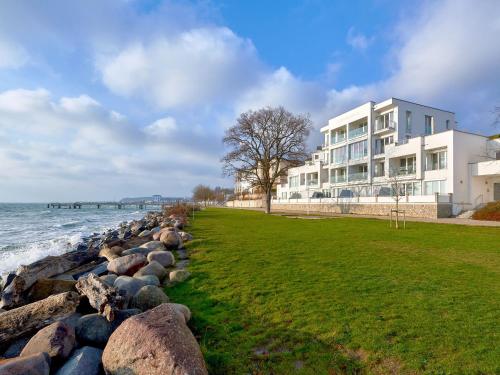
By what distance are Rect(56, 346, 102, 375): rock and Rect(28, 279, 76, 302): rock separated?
118 inches

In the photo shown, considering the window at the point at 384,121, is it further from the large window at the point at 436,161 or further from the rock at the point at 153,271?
the rock at the point at 153,271

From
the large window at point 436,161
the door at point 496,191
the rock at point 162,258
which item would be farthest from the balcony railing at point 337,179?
the rock at point 162,258

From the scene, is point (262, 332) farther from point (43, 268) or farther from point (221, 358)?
point (43, 268)

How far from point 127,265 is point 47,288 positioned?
2.04m

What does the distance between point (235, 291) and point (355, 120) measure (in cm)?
4312

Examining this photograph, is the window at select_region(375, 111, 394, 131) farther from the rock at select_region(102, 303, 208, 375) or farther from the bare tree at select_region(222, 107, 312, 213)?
the rock at select_region(102, 303, 208, 375)

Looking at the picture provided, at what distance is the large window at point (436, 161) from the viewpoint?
3075 cm

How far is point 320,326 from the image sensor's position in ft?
15.2

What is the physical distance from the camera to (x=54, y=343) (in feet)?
13.3

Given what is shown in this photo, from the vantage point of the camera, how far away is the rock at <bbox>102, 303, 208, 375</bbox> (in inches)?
133

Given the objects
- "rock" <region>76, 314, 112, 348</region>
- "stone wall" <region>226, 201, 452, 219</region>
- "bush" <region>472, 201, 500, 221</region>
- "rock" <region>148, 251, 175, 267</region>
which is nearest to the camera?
"rock" <region>76, 314, 112, 348</region>

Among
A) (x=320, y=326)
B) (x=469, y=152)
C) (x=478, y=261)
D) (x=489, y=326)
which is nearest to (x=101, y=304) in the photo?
(x=320, y=326)

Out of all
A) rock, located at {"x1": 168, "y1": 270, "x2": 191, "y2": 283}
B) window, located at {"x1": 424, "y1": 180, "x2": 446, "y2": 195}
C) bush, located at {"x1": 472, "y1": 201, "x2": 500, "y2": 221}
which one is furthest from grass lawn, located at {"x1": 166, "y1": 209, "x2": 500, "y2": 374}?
window, located at {"x1": 424, "y1": 180, "x2": 446, "y2": 195}

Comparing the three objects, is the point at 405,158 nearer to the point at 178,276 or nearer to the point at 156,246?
the point at 156,246
